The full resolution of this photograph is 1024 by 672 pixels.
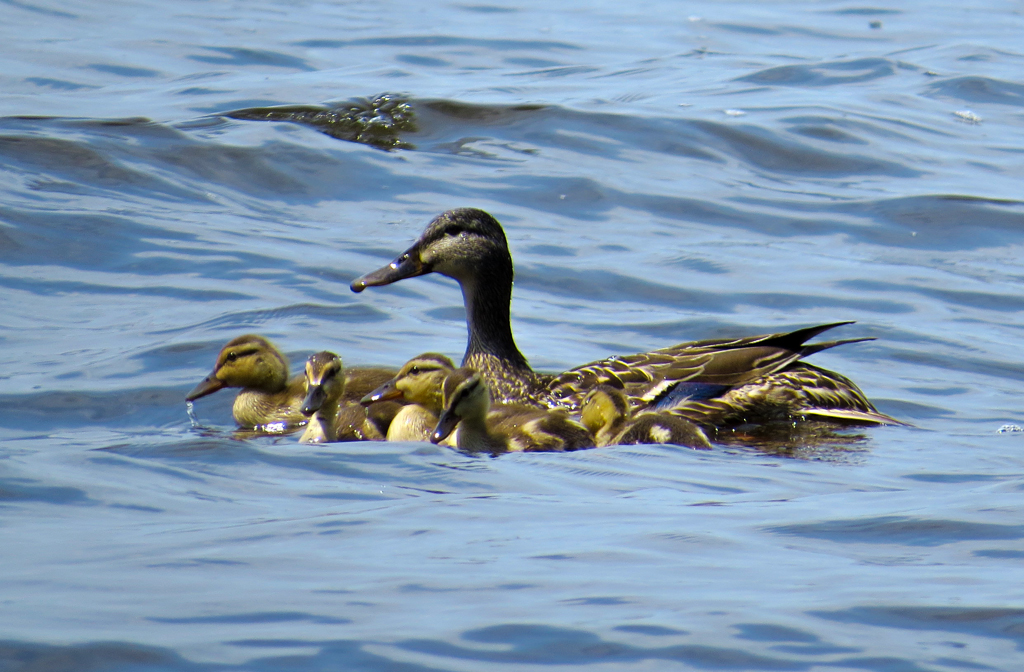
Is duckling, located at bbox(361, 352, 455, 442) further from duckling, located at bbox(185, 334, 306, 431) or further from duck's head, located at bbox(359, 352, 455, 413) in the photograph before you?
duckling, located at bbox(185, 334, 306, 431)

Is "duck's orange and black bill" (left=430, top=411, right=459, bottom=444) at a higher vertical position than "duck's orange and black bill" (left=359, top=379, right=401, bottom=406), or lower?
lower

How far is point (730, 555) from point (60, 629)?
183 centimetres

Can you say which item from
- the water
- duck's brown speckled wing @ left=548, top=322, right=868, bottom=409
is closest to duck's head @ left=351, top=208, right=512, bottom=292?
the water

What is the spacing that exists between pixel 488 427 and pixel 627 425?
22.1 inches

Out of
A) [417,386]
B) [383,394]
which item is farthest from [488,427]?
[383,394]

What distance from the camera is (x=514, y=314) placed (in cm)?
909

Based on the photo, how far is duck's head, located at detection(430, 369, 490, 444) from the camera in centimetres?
612

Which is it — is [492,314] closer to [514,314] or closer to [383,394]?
[383,394]

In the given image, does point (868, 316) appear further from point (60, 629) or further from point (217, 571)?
point (60, 629)

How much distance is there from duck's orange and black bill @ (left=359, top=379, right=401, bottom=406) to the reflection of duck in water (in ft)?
0.35

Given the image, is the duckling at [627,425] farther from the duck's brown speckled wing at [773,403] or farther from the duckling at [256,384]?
the duckling at [256,384]

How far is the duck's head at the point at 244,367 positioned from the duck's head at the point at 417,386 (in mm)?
581

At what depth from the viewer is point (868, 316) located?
918 cm

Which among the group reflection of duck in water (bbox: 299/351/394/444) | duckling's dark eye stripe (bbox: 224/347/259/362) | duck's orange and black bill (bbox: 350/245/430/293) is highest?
duck's orange and black bill (bbox: 350/245/430/293)
